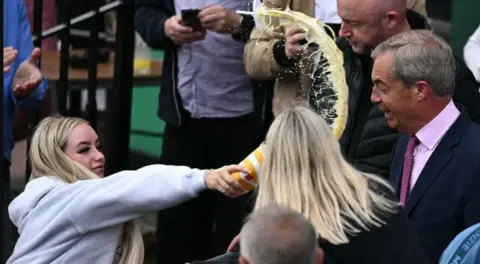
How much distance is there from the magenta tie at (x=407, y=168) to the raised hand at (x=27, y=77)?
2020 millimetres

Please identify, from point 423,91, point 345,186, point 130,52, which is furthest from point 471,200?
point 130,52

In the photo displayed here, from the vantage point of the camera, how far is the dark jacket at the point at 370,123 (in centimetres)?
530

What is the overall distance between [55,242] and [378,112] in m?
1.53

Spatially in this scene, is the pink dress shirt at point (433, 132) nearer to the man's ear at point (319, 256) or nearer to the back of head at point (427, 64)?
the back of head at point (427, 64)

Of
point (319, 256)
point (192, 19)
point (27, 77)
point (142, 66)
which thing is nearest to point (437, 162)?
point (319, 256)

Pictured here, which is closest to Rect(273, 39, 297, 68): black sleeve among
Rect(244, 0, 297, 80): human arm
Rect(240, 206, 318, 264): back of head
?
Rect(244, 0, 297, 80): human arm

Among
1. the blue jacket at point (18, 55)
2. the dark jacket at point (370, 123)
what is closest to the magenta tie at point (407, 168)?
the dark jacket at point (370, 123)

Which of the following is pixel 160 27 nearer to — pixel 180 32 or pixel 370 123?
pixel 180 32

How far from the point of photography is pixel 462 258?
4.12 m

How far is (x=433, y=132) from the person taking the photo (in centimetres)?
483

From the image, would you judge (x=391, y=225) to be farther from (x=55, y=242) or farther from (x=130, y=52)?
(x=130, y=52)

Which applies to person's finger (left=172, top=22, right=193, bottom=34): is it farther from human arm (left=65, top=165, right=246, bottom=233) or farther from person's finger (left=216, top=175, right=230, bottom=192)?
person's finger (left=216, top=175, right=230, bottom=192)

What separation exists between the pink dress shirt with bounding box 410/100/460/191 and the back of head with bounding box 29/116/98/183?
1394mm

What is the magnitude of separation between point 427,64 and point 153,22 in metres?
2.02
